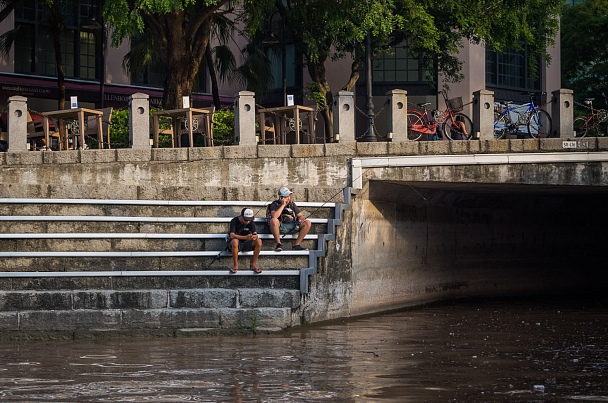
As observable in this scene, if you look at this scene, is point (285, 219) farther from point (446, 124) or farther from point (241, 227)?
point (446, 124)

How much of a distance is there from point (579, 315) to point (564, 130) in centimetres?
344

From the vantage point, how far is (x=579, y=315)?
846 inches

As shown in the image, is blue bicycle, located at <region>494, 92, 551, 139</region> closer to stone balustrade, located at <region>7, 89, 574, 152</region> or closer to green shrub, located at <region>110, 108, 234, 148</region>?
stone balustrade, located at <region>7, 89, 574, 152</region>

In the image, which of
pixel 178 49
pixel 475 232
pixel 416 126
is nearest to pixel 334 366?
pixel 416 126

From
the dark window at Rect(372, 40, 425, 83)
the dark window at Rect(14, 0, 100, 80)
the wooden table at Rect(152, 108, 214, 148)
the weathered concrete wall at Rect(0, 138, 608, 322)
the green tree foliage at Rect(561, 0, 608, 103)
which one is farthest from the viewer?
the green tree foliage at Rect(561, 0, 608, 103)

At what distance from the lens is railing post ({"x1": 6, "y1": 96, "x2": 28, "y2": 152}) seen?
832 inches

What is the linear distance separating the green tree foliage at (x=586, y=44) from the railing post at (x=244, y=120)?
2664 centimetres

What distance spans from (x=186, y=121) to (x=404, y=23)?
24.5 ft

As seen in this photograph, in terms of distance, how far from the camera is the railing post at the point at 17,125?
21141 mm

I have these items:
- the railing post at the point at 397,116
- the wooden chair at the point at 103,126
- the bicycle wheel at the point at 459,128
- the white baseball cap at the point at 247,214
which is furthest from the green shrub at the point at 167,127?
the white baseball cap at the point at 247,214

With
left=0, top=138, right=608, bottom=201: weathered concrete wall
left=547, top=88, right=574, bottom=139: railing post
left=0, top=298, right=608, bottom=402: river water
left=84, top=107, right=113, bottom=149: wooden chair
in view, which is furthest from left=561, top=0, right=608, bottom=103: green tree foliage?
left=0, top=298, right=608, bottom=402: river water

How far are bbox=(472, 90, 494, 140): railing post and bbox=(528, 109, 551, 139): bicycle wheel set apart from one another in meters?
1.18

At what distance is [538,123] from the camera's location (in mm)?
22844

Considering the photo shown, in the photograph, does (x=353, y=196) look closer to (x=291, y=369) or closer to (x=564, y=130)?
(x=564, y=130)
